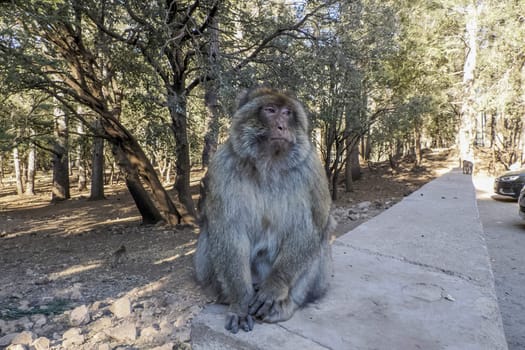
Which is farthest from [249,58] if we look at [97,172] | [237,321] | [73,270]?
[97,172]

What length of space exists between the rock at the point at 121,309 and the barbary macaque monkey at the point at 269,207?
183 centimetres

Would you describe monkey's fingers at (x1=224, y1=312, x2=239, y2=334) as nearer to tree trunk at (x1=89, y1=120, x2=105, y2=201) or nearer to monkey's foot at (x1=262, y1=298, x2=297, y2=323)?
monkey's foot at (x1=262, y1=298, x2=297, y2=323)

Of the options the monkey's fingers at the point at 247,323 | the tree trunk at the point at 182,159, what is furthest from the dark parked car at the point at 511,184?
the monkey's fingers at the point at 247,323

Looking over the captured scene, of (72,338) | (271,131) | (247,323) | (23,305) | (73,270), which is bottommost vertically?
(73,270)

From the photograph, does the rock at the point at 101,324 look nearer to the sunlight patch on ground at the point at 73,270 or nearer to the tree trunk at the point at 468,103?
the sunlight patch on ground at the point at 73,270

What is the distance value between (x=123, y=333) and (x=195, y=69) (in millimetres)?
4958

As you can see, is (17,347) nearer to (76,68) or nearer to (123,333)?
(123,333)

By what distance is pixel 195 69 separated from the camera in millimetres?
6750

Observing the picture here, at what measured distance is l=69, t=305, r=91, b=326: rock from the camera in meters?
3.35

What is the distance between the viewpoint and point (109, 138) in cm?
785

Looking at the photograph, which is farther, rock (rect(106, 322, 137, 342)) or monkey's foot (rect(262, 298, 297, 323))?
rock (rect(106, 322, 137, 342))

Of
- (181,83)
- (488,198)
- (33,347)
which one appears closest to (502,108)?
(488,198)

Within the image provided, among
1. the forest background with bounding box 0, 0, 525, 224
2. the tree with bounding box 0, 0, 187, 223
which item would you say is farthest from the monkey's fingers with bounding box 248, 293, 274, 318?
the tree with bounding box 0, 0, 187, 223

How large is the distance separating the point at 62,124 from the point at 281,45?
10.0 meters
